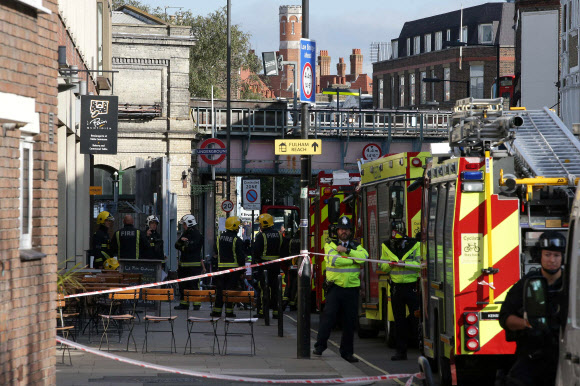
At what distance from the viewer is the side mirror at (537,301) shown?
6414mm

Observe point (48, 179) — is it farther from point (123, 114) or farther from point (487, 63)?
point (487, 63)

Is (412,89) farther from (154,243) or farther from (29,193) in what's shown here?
(29,193)

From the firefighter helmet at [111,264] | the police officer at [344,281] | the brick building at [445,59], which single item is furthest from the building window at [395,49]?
the police officer at [344,281]

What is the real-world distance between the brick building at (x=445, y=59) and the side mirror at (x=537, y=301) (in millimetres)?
76362

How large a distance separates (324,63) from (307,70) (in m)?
125

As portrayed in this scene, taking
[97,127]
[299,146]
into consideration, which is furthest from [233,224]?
[299,146]

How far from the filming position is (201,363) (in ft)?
48.0

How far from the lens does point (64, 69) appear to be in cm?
1786

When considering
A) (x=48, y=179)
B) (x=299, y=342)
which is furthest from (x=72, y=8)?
(x=48, y=179)

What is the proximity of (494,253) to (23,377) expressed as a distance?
176 inches

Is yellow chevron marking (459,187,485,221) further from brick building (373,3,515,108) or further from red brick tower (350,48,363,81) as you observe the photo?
red brick tower (350,48,363,81)

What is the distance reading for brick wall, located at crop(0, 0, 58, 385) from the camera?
31.0 ft

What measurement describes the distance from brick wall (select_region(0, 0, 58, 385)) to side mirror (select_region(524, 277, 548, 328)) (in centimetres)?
462

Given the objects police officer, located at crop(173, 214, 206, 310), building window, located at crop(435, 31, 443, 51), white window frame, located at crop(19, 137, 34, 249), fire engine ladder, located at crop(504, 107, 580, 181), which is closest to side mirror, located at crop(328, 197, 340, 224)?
police officer, located at crop(173, 214, 206, 310)
